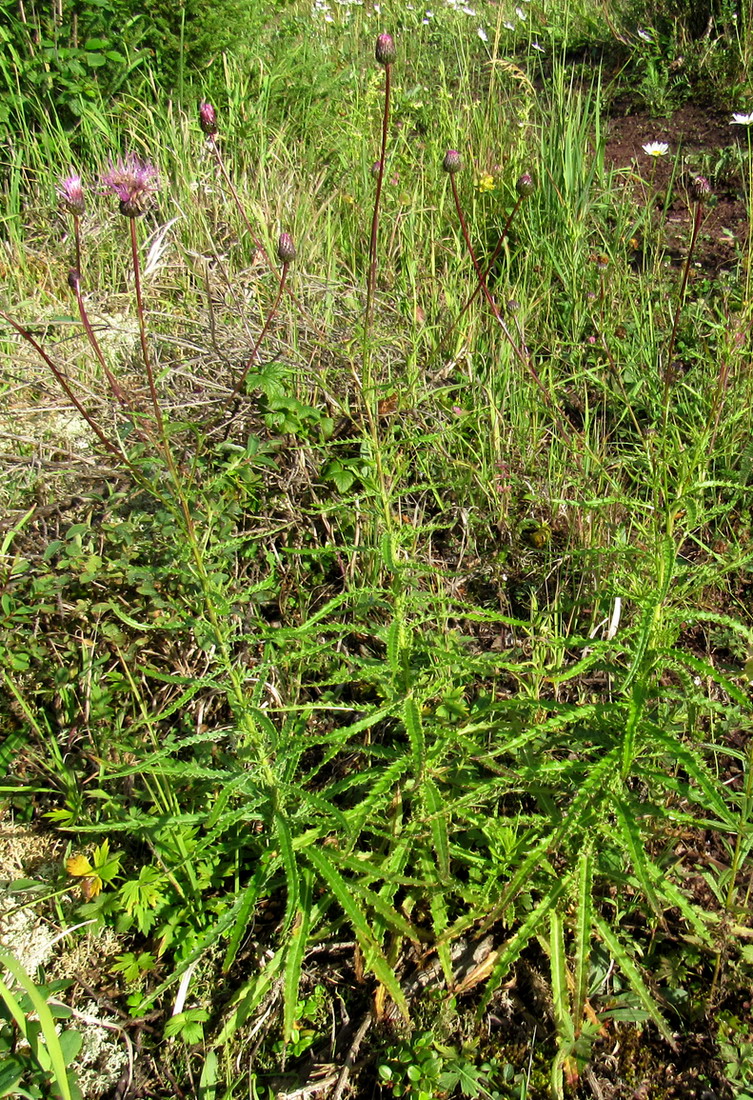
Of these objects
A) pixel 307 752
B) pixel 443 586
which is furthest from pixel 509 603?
pixel 307 752

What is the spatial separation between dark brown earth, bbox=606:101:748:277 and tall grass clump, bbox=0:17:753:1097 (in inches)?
11.5

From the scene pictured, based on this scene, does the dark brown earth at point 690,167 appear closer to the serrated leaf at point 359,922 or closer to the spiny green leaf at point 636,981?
the spiny green leaf at point 636,981

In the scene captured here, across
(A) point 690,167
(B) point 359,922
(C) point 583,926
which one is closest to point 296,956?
(B) point 359,922

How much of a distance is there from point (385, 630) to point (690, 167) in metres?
3.19

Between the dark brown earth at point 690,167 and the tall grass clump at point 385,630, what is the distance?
293 millimetres

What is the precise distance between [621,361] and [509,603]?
1.07 metres

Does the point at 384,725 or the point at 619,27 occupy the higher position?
the point at 619,27

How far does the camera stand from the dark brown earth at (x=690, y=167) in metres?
3.42

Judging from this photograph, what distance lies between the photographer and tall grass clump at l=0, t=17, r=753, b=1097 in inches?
60.7

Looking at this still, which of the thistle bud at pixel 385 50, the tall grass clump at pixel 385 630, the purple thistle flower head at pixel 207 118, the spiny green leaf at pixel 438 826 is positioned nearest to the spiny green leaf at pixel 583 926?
the tall grass clump at pixel 385 630

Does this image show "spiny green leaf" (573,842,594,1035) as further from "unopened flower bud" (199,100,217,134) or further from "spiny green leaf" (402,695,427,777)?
"unopened flower bud" (199,100,217,134)

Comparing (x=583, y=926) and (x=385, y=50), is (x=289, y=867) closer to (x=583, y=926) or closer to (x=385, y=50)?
(x=583, y=926)

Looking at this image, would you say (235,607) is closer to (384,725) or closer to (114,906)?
(384,725)

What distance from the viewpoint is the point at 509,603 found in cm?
227
